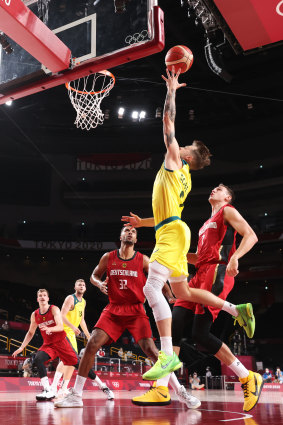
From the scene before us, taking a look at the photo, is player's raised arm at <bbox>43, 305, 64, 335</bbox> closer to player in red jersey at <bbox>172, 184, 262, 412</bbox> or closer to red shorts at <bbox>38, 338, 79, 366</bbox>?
red shorts at <bbox>38, 338, 79, 366</bbox>

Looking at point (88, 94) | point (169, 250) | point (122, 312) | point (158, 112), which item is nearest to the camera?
point (169, 250)

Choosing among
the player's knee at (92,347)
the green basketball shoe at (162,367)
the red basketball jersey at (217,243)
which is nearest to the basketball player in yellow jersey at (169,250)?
the green basketball shoe at (162,367)

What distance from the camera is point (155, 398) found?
3541 millimetres

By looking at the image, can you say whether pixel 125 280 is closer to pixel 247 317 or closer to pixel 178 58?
pixel 247 317

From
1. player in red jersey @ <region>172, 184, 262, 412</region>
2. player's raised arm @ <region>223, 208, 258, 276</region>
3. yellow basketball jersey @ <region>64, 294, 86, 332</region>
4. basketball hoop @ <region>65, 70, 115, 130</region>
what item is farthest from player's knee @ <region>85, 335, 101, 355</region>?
basketball hoop @ <region>65, 70, 115, 130</region>

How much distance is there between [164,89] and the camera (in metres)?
19.4

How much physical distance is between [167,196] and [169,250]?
49 cm

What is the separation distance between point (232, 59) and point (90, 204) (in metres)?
10.8

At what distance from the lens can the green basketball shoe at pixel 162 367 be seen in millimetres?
3502

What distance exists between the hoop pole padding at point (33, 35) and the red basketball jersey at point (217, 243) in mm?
2756

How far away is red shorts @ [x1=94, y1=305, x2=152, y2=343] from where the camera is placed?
5004mm

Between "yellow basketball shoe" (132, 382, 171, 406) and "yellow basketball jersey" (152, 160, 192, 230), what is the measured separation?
136 cm

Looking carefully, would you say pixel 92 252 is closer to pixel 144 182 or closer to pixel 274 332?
pixel 144 182

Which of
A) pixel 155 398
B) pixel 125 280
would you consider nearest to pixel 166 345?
pixel 155 398
